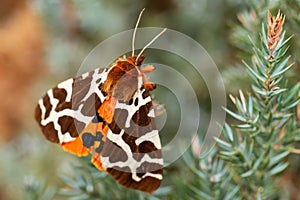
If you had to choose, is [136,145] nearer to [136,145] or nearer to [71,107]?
[136,145]

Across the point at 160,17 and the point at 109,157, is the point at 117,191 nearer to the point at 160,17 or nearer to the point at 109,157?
the point at 109,157

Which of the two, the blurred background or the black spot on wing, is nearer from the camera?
the black spot on wing

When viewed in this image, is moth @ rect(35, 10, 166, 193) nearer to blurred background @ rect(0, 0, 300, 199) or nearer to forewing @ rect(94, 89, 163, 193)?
forewing @ rect(94, 89, 163, 193)

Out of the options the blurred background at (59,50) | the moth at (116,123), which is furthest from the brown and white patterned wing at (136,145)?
the blurred background at (59,50)

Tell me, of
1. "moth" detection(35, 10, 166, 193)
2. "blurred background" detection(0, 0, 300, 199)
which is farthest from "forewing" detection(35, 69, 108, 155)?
"blurred background" detection(0, 0, 300, 199)

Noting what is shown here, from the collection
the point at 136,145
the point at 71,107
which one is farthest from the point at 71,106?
the point at 136,145

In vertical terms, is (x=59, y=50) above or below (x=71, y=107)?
above
